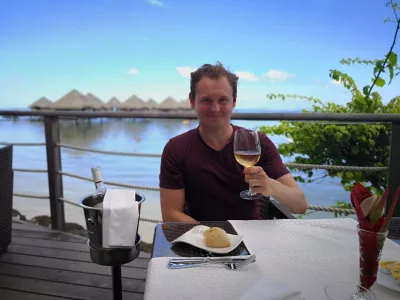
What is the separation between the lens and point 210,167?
1654 mm

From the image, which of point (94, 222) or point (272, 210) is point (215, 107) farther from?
point (94, 222)

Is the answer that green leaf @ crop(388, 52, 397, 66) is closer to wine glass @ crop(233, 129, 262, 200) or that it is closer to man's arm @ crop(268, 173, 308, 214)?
man's arm @ crop(268, 173, 308, 214)

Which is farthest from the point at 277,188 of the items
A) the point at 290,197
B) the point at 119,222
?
the point at 119,222

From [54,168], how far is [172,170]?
1929 millimetres

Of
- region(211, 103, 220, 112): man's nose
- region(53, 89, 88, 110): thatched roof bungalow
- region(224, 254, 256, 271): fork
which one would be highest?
region(53, 89, 88, 110): thatched roof bungalow

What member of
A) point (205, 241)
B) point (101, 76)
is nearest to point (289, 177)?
point (205, 241)

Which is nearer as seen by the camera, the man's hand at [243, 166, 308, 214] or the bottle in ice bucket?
the bottle in ice bucket

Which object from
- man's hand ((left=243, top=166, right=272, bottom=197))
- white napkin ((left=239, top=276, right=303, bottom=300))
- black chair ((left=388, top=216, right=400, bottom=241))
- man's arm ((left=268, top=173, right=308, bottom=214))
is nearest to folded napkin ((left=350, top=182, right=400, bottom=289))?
white napkin ((left=239, top=276, right=303, bottom=300))

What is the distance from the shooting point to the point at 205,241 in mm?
994

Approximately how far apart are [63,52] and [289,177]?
13.2 meters

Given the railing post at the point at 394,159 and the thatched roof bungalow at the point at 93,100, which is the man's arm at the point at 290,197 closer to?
the railing post at the point at 394,159

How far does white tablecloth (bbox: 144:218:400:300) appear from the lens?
→ 753 mm

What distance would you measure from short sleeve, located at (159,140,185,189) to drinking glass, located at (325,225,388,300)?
3.20ft

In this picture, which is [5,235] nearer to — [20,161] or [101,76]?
[20,161]
